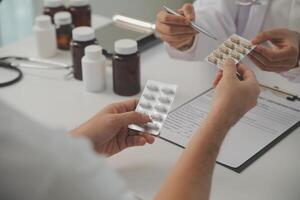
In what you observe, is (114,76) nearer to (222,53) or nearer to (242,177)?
(222,53)

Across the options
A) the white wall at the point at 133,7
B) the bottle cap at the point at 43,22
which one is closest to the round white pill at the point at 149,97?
the bottle cap at the point at 43,22

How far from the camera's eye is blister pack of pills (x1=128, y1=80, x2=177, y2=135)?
824mm

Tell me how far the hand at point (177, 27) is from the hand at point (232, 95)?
9.6 inches

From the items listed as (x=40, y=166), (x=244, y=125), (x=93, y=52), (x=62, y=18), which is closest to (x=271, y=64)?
(x=244, y=125)

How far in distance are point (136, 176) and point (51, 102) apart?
0.30 metres

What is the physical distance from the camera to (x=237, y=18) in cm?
121

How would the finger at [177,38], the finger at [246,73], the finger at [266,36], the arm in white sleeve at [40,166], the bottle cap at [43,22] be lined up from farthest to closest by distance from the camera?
the bottle cap at [43,22] < the finger at [177,38] < the finger at [266,36] < the finger at [246,73] < the arm in white sleeve at [40,166]

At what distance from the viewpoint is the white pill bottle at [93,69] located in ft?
3.35

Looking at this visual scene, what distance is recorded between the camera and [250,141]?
0.88 metres

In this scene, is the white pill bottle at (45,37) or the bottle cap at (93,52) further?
the white pill bottle at (45,37)

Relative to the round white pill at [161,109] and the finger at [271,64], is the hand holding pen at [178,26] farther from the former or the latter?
the round white pill at [161,109]

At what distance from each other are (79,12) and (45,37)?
4.9 inches

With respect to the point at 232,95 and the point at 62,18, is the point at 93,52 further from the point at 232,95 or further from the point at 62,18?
the point at 232,95

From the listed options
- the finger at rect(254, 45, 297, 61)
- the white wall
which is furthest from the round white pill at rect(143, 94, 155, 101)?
the white wall
